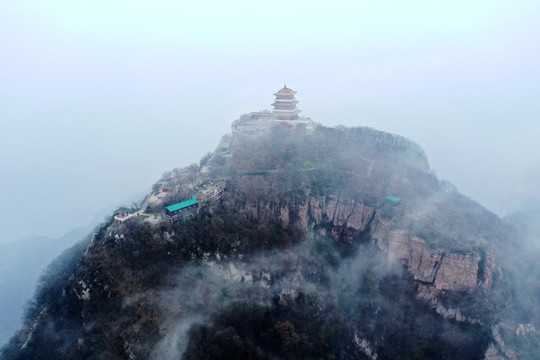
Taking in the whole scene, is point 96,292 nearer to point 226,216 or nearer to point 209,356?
point 209,356

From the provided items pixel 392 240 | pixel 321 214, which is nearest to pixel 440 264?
pixel 392 240

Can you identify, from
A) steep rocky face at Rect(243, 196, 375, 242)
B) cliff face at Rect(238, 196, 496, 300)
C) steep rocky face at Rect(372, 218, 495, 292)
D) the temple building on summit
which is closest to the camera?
steep rocky face at Rect(372, 218, 495, 292)

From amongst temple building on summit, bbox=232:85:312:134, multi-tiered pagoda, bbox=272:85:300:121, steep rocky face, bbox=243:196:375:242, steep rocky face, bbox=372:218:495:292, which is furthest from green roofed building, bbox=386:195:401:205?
multi-tiered pagoda, bbox=272:85:300:121

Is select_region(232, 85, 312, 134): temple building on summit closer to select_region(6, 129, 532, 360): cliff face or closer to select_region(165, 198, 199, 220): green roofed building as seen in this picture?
select_region(6, 129, 532, 360): cliff face

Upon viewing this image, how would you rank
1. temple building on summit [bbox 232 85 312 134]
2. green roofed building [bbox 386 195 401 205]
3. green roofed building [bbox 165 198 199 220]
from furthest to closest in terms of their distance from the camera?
temple building on summit [bbox 232 85 312 134], green roofed building [bbox 386 195 401 205], green roofed building [bbox 165 198 199 220]

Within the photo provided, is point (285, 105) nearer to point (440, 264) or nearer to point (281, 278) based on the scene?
point (281, 278)

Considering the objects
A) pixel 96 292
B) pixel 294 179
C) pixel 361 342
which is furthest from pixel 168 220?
pixel 361 342
